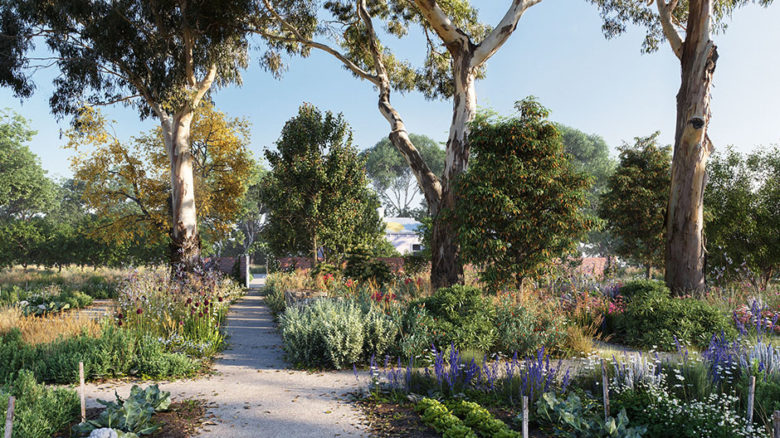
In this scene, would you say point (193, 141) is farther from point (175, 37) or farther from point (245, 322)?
point (245, 322)

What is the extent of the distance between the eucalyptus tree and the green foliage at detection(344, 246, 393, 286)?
174cm

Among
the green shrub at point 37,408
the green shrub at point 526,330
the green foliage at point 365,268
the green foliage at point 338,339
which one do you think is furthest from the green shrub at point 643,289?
the green shrub at point 37,408

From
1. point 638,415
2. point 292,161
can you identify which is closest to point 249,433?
point 638,415

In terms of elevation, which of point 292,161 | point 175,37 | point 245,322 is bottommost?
point 245,322

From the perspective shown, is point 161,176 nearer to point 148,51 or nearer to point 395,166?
point 148,51

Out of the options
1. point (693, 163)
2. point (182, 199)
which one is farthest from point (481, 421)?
point (182, 199)

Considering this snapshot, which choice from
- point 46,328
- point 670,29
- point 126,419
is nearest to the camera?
point 126,419

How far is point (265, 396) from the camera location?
504 centimetres

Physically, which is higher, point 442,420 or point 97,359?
point 97,359

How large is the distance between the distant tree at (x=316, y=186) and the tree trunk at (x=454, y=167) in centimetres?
581

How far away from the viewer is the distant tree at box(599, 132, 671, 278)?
1609 centimetres

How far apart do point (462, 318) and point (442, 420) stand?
317 cm

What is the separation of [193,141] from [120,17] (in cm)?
606

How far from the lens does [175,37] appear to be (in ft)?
49.3
